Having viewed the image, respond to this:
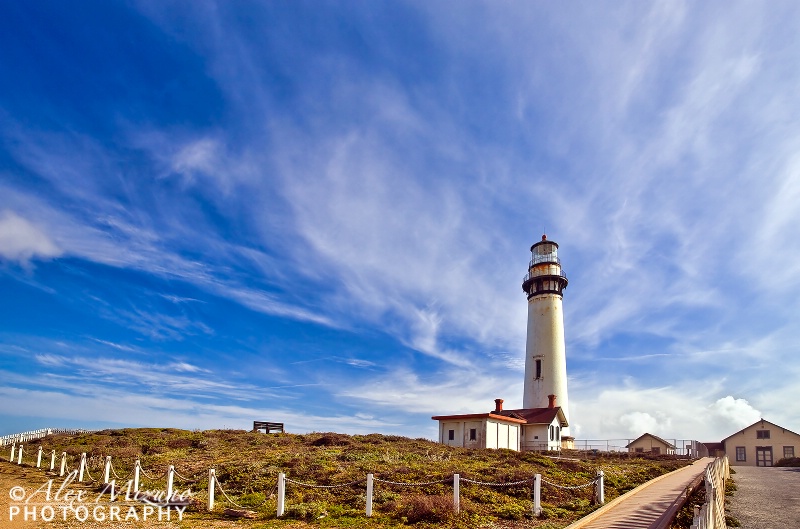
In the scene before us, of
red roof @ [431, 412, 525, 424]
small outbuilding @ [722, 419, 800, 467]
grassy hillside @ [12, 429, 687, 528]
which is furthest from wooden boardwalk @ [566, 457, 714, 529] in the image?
small outbuilding @ [722, 419, 800, 467]

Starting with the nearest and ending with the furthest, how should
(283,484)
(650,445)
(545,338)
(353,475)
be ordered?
(283,484)
(353,475)
(545,338)
(650,445)

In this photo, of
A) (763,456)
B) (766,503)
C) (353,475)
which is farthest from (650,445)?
(353,475)

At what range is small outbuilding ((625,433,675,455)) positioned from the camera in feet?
160

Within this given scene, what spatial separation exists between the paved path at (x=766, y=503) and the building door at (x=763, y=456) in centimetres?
2842

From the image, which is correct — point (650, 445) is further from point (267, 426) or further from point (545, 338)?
point (267, 426)

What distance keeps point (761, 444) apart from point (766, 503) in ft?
128

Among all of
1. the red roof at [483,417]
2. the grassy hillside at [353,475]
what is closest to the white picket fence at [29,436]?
the grassy hillside at [353,475]

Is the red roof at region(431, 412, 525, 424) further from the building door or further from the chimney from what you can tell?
the building door

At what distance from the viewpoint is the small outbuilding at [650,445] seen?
1914 inches

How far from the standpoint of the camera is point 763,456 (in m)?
48.0

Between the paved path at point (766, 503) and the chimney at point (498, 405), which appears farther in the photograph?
the chimney at point (498, 405)

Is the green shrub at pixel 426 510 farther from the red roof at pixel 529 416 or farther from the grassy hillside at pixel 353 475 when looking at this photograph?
the red roof at pixel 529 416

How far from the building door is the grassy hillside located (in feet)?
102

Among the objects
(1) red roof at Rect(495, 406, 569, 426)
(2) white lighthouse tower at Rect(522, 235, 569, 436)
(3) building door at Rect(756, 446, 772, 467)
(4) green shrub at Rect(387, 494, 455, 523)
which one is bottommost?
(3) building door at Rect(756, 446, 772, 467)
